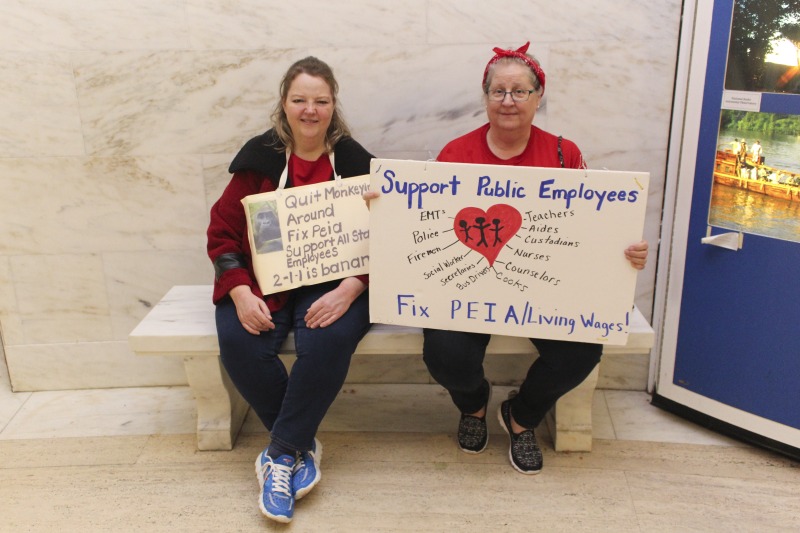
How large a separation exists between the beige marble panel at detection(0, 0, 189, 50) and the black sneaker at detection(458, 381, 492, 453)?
1.65 metres

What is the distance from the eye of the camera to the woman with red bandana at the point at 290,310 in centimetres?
225

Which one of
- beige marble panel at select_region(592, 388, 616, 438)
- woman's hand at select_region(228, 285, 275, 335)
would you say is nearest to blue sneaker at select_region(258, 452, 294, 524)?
woman's hand at select_region(228, 285, 275, 335)

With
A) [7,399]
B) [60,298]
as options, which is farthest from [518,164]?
[7,399]

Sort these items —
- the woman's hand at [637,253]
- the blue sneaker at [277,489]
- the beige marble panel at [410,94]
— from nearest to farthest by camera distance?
the woman's hand at [637,253] → the blue sneaker at [277,489] → the beige marble panel at [410,94]

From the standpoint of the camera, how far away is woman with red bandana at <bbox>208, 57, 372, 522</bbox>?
225cm

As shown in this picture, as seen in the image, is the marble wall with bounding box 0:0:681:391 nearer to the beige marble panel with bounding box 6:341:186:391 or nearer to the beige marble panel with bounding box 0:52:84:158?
the beige marble panel with bounding box 0:52:84:158

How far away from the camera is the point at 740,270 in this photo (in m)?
2.42

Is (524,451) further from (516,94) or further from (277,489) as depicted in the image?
(516,94)

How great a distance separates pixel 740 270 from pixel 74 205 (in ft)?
7.78

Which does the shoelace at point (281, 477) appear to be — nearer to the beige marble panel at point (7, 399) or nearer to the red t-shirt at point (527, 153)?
the red t-shirt at point (527, 153)

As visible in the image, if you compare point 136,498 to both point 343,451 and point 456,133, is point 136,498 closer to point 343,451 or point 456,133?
point 343,451

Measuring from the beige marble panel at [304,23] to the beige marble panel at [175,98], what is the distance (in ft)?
0.17

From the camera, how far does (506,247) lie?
2.14 m

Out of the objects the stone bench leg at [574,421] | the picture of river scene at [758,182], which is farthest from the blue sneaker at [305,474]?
the picture of river scene at [758,182]
